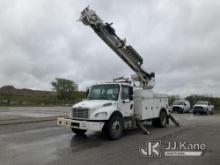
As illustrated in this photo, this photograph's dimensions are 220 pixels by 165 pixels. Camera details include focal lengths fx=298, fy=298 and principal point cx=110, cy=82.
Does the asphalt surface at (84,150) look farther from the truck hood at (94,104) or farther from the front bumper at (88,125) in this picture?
the truck hood at (94,104)

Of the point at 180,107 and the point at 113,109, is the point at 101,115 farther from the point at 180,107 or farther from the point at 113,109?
the point at 180,107

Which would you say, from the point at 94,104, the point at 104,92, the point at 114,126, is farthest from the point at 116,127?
the point at 104,92

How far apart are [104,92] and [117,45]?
3.05 m

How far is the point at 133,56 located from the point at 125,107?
12.5 feet

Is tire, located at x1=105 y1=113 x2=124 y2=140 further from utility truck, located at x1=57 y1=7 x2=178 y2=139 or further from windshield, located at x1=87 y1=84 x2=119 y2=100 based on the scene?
windshield, located at x1=87 y1=84 x2=119 y2=100

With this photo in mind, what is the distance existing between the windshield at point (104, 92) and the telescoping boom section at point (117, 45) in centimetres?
267

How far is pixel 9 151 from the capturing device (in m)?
9.19

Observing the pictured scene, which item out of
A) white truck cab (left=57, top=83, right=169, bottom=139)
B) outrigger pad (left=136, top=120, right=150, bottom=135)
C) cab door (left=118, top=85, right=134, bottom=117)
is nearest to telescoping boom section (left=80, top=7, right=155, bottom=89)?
white truck cab (left=57, top=83, right=169, bottom=139)

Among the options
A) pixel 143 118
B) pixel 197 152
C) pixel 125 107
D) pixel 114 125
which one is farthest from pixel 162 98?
pixel 197 152

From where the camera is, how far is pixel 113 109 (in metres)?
12.3

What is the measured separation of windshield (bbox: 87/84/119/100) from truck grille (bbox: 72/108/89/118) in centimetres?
141

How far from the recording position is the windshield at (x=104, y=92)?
13.1 m

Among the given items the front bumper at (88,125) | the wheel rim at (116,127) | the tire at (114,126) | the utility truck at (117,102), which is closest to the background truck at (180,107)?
the utility truck at (117,102)

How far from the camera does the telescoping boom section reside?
1431cm
